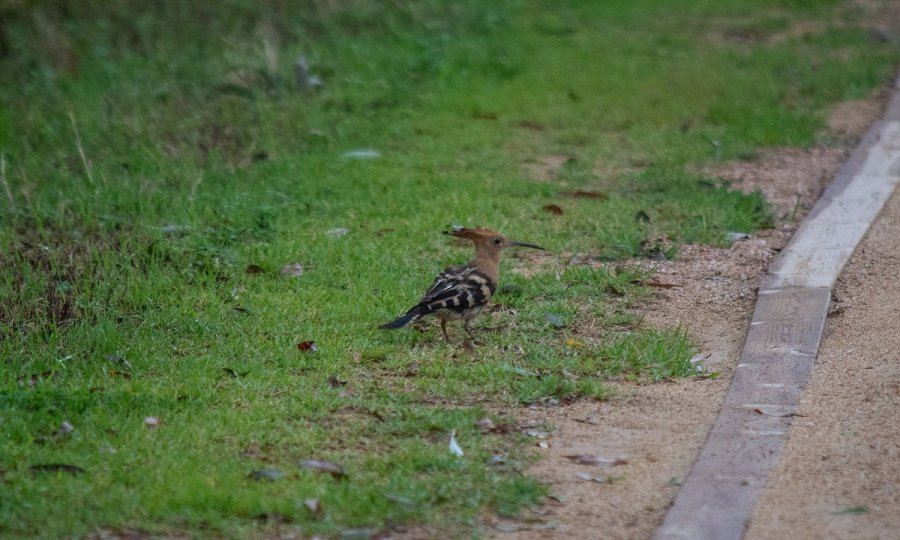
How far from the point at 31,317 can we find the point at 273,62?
547cm

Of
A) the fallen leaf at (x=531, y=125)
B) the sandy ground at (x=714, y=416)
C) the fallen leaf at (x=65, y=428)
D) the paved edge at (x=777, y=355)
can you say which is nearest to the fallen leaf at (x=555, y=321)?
the sandy ground at (x=714, y=416)

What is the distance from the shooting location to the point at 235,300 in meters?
7.22

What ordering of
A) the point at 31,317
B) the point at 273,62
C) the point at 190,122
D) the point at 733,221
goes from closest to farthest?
1. the point at 31,317
2. the point at 733,221
3. the point at 190,122
4. the point at 273,62

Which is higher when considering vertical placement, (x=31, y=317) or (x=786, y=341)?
(x=786, y=341)

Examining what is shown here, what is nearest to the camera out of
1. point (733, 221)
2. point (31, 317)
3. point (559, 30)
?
point (31, 317)

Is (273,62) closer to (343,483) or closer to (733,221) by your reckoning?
(733,221)

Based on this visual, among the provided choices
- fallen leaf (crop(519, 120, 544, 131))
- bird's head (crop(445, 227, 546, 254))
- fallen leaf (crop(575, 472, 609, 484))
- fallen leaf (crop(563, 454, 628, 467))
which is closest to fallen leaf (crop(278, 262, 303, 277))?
bird's head (crop(445, 227, 546, 254))

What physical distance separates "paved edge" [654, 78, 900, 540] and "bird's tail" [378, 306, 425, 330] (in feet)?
5.22

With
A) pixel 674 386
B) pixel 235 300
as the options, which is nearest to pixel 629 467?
pixel 674 386

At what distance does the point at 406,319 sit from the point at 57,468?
6.48ft

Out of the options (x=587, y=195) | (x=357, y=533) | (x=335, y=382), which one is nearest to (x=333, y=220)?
(x=587, y=195)

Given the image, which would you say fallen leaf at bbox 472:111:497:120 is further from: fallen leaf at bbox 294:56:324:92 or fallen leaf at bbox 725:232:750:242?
fallen leaf at bbox 725:232:750:242

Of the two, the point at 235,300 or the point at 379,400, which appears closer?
the point at 379,400

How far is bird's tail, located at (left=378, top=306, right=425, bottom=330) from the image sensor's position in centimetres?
640
